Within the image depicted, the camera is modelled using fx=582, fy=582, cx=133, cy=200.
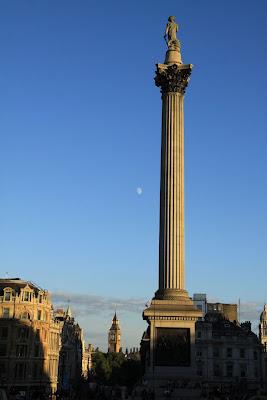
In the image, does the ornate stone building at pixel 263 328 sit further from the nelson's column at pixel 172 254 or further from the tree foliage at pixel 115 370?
the nelson's column at pixel 172 254

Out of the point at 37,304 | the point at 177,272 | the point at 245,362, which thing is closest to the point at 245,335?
the point at 245,362

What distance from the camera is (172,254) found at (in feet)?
187

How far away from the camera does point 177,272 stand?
56438 mm

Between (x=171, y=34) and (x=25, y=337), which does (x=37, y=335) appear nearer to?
(x=25, y=337)

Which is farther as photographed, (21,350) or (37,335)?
(37,335)

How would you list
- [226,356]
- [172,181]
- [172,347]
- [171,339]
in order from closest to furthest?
[172,347]
[171,339]
[172,181]
[226,356]

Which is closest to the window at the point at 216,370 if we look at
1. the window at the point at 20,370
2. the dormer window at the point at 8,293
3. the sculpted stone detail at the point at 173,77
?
the window at the point at 20,370

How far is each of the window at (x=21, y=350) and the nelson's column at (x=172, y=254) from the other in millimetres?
37861

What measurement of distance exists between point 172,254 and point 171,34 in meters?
26.2

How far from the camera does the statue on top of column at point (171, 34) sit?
65.5m

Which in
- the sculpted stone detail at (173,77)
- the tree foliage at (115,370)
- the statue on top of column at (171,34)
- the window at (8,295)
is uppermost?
the statue on top of column at (171,34)

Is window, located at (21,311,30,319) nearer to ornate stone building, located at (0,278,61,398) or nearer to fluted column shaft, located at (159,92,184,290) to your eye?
ornate stone building, located at (0,278,61,398)

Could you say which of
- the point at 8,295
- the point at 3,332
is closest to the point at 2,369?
the point at 3,332

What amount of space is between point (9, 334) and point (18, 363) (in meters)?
4.57
